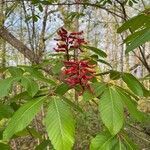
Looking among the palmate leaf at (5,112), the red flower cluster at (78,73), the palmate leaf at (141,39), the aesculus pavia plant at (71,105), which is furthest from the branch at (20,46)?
the palmate leaf at (141,39)

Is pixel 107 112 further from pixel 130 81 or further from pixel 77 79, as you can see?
pixel 130 81

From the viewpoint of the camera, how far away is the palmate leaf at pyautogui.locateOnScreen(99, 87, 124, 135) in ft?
4.07

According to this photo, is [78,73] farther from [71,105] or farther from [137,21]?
[137,21]

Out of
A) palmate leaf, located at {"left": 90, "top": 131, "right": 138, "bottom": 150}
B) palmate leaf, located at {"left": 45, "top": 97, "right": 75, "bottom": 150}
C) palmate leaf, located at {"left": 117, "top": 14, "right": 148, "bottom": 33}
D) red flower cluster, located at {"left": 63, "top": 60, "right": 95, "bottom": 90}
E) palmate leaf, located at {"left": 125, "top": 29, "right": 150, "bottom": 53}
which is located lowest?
palmate leaf, located at {"left": 90, "top": 131, "right": 138, "bottom": 150}

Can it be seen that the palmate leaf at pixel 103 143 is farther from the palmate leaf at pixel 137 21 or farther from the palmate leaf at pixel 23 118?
the palmate leaf at pixel 137 21

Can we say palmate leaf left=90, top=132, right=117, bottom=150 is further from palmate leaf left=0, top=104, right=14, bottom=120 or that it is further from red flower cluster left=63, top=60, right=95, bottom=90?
palmate leaf left=0, top=104, right=14, bottom=120

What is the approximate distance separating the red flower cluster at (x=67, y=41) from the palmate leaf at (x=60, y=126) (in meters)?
0.41

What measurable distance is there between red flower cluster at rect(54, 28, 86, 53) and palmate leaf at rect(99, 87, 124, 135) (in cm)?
36

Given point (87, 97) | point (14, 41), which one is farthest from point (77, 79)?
point (14, 41)

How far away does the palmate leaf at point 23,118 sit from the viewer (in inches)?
49.5

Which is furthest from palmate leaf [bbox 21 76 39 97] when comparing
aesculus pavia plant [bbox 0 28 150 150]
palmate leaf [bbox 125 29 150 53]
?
palmate leaf [bbox 125 29 150 53]

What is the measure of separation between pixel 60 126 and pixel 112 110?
0.63 feet

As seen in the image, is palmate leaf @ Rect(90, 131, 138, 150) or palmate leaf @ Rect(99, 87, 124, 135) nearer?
palmate leaf @ Rect(99, 87, 124, 135)

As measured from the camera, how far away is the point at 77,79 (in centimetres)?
140
